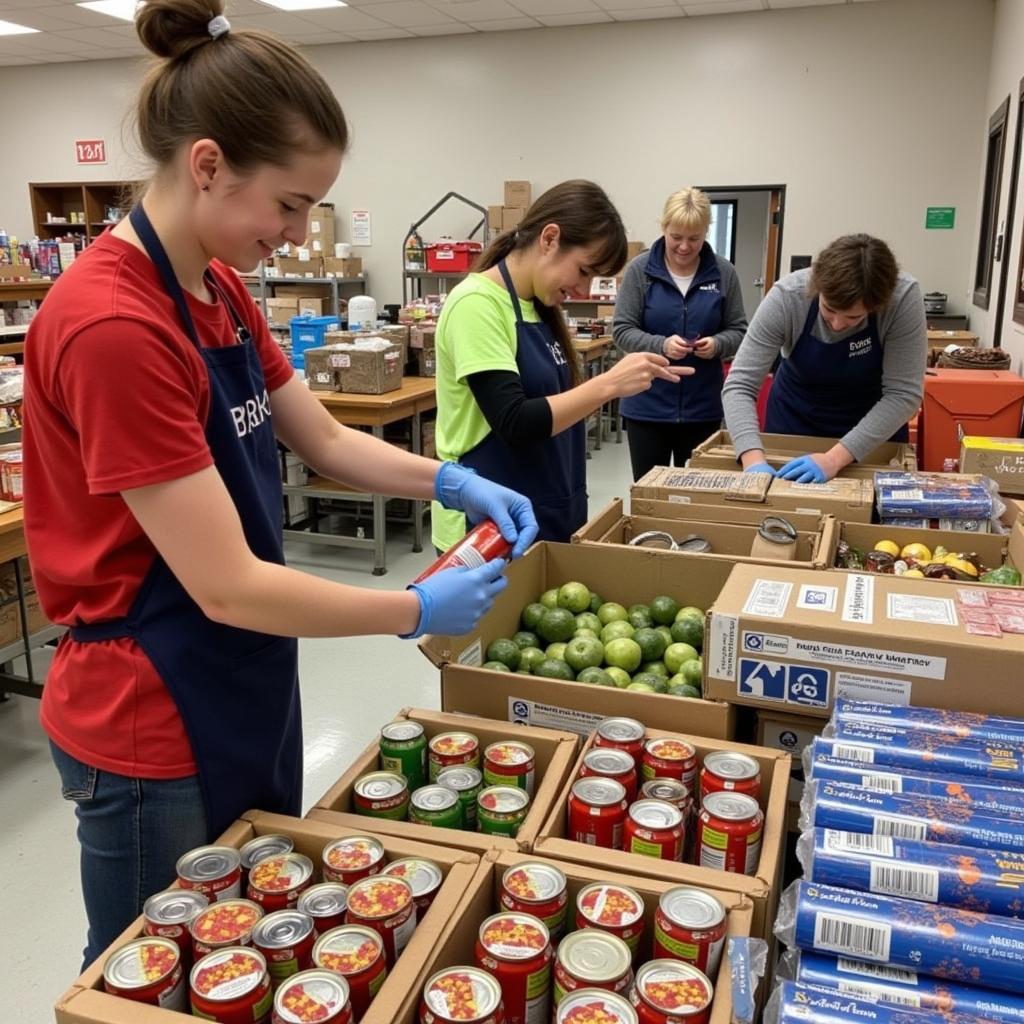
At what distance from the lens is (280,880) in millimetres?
1023

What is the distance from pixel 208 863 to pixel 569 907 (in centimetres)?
42

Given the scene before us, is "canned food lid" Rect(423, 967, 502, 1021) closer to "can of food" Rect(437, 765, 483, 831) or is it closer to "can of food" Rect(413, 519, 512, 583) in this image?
"can of food" Rect(437, 765, 483, 831)

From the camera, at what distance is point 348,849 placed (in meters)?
1.07

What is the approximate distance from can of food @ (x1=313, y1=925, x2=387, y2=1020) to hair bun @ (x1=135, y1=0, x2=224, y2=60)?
101 cm

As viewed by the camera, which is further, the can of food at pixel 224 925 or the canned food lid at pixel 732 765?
the canned food lid at pixel 732 765

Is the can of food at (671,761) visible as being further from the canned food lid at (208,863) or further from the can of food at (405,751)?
the canned food lid at (208,863)

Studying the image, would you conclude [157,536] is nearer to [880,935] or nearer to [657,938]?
[657,938]

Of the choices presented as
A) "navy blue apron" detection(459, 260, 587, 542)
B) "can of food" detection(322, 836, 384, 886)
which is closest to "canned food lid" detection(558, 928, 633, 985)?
"can of food" detection(322, 836, 384, 886)

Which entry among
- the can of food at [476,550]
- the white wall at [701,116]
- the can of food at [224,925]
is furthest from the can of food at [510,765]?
the white wall at [701,116]

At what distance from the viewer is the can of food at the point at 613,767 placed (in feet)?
3.97

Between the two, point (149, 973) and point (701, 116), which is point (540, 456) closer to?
point (149, 973)

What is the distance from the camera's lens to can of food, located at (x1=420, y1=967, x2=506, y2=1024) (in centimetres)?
82

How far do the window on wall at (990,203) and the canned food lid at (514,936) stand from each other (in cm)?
614

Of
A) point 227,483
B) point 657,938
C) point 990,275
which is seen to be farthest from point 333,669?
point 990,275
